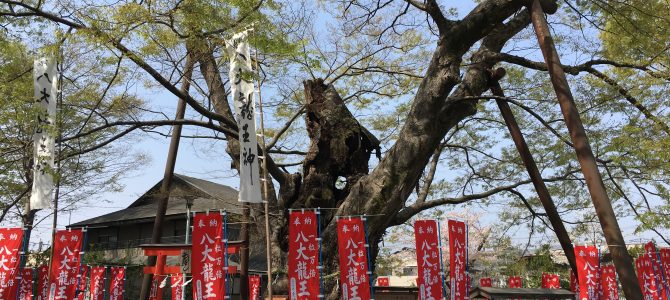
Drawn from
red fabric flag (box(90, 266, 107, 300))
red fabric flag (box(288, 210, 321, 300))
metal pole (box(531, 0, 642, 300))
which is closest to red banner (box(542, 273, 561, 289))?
metal pole (box(531, 0, 642, 300))

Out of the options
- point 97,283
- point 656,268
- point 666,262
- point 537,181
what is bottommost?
point 97,283

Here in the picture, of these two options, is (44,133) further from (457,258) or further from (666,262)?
Answer: (666,262)

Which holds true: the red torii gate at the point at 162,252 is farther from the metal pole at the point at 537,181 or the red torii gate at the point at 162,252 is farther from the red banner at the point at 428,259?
the metal pole at the point at 537,181

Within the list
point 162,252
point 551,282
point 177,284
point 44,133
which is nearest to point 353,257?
point 44,133

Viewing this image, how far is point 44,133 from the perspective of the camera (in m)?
8.30

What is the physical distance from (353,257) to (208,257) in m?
2.38

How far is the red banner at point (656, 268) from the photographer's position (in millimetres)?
13641

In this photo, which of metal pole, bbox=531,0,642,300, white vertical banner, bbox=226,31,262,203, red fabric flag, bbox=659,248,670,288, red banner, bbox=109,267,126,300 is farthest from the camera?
red banner, bbox=109,267,126,300

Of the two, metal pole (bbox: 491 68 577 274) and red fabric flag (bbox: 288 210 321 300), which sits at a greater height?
metal pole (bbox: 491 68 577 274)

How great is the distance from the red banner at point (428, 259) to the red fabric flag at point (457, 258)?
0.63 m

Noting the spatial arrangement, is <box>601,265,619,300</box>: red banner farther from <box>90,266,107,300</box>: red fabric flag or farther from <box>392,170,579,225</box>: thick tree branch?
<box>90,266,107,300</box>: red fabric flag

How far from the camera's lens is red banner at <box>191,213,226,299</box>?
8.03 meters

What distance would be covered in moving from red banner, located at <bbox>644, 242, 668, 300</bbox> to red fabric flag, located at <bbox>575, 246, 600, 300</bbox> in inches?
144

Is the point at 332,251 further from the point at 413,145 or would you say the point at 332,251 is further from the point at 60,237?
the point at 60,237
